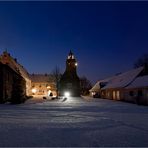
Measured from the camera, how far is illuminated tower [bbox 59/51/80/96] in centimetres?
8631

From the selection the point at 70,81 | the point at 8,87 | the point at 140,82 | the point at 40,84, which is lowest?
the point at 8,87

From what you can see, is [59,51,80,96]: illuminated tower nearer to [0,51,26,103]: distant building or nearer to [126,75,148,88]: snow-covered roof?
[126,75,148,88]: snow-covered roof

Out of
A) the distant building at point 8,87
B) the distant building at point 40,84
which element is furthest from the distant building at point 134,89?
the distant building at point 40,84

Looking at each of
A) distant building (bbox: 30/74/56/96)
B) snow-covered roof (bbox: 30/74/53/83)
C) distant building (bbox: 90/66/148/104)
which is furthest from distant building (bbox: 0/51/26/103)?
snow-covered roof (bbox: 30/74/53/83)

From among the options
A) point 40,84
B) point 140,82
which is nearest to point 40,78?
point 40,84

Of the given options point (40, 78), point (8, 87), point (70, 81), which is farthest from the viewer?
point (40, 78)

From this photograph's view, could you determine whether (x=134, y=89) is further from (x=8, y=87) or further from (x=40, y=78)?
(x=40, y=78)

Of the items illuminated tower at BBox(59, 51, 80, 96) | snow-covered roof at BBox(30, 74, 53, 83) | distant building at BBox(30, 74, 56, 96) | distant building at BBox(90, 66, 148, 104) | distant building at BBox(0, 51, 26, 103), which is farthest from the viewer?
snow-covered roof at BBox(30, 74, 53, 83)

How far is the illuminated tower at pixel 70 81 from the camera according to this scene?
86.3 metres

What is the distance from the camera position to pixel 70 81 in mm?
86875

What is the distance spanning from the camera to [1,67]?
4275cm

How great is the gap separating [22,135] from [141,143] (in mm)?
4849

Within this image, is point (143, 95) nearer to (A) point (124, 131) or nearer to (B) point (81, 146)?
(A) point (124, 131)

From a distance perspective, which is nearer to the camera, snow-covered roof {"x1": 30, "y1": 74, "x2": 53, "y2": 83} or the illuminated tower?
the illuminated tower
